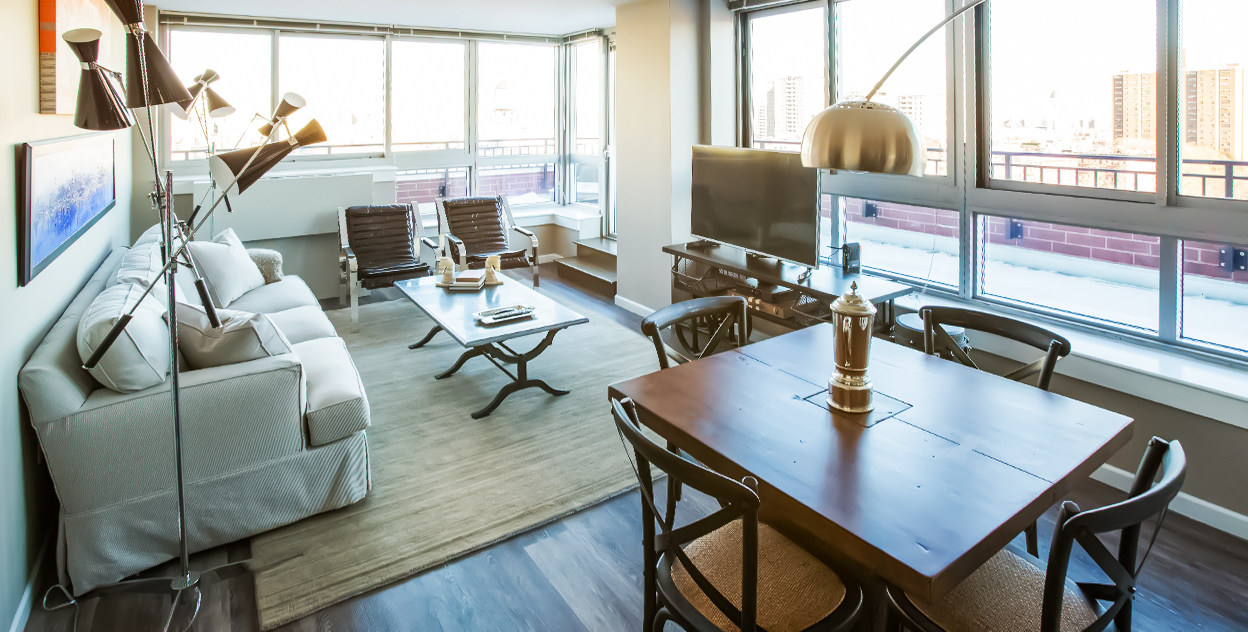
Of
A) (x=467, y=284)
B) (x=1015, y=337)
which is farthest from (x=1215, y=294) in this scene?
(x=467, y=284)

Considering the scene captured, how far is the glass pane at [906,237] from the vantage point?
13.3 feet

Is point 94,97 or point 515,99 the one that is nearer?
point 94,97

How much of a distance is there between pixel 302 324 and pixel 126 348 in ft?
5.40

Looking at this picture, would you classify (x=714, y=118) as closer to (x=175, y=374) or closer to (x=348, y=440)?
(x=348, y=440)

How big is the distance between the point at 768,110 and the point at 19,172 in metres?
4.20

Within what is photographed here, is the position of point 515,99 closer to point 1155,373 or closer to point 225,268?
point 225,268

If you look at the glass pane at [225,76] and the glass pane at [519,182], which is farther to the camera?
the glass pane at [519,182]

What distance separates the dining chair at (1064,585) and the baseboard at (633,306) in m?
4.13

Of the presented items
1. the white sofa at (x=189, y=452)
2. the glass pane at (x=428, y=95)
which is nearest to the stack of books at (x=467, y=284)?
the white sofa at (x=189, y=452)

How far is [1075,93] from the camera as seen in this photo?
11.0ft

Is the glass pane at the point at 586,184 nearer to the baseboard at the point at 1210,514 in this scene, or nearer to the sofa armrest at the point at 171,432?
the sofa armrest at the point at 171,432

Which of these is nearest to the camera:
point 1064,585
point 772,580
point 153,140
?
point 1064,585

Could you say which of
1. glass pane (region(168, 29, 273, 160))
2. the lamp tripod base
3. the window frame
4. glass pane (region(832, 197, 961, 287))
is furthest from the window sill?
glass pane (region(168, 29, 273, 160))

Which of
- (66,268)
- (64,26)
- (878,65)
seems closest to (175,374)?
(66,268)
